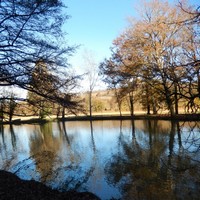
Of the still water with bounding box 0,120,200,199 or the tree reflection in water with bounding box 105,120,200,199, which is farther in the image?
the still water with bounding box 0,120,200,199

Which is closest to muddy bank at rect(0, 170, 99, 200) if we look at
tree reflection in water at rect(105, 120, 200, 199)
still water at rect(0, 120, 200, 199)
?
still water at rect(0, 120, 200, 199)

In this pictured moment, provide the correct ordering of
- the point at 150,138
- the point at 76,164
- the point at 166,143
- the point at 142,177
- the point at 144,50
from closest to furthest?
the point at 142,177 → the point at 76,164 → the point at 166,143 → the point at 150,138 → the point at 144,50

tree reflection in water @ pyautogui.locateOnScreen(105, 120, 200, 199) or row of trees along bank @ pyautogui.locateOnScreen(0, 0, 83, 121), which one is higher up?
row of trees along bank @ pyautogui.locateOnScreen(0, 0, 83, 121)

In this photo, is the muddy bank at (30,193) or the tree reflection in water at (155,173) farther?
the tree reflection in water at (155,173)

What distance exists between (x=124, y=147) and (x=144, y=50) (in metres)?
16.9

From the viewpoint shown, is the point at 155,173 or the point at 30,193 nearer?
the point at 30,193

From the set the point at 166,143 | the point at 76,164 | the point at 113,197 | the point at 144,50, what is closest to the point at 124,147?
the point at 166,143

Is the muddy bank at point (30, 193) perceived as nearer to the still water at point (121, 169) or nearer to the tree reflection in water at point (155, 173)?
the still water at point (121, 169)

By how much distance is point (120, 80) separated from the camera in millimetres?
34906

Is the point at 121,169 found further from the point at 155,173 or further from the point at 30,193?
the point at 30,193

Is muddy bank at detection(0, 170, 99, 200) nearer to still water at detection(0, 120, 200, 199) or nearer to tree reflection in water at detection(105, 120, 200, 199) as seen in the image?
still water at detection(0, 120, 200, 199)

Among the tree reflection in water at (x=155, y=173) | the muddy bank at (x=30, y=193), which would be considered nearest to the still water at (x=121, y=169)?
the tree reflection in water at (x=155, y=173)

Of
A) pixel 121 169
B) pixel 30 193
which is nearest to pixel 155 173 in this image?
pixel 121 169

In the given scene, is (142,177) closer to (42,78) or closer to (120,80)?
(42,78)
